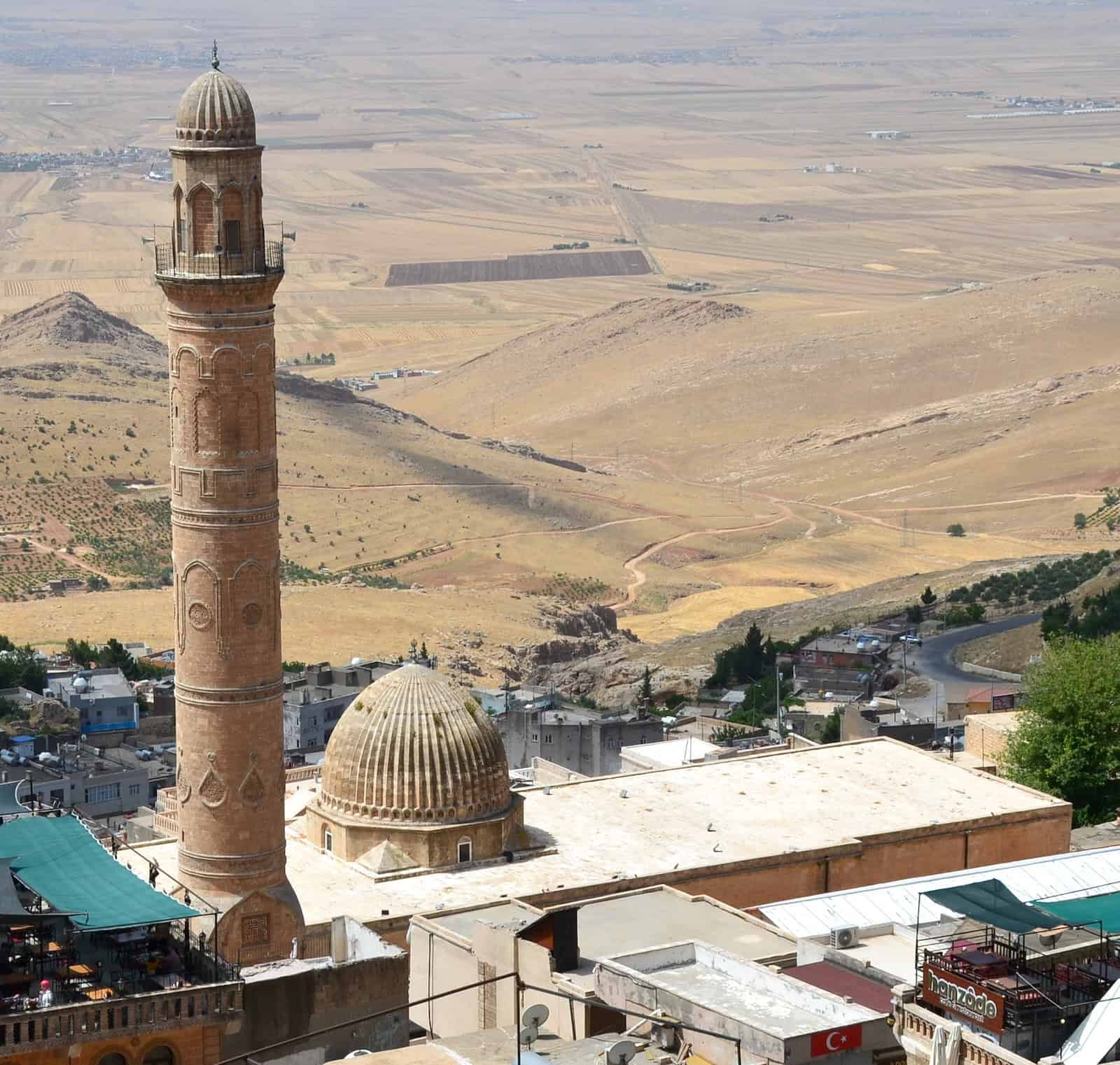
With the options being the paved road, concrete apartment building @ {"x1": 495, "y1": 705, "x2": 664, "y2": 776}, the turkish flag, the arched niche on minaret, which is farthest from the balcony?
the paved road

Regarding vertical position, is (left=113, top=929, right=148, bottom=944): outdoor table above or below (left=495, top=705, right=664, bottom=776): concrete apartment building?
above

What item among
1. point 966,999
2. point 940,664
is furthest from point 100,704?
point 966,999

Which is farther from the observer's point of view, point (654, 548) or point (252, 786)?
point (654, 548)

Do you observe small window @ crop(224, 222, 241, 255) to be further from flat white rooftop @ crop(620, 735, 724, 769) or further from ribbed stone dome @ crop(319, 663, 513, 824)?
flat white rooftop @ crop(620, 735, 724, 769)

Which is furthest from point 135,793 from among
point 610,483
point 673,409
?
point 673,409

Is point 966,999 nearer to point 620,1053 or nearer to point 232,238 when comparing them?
point 620,1053
